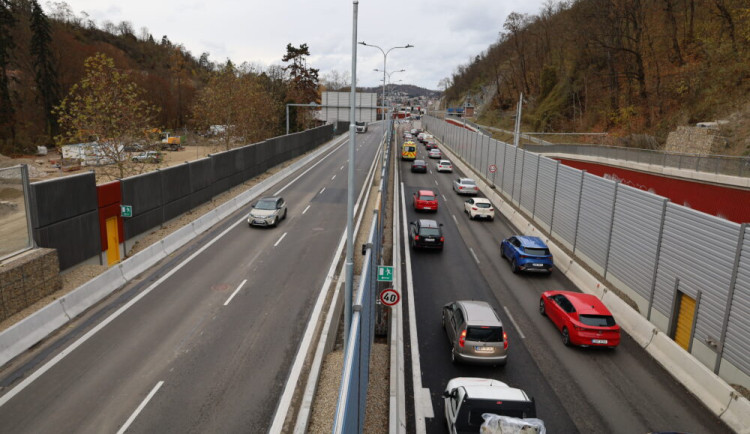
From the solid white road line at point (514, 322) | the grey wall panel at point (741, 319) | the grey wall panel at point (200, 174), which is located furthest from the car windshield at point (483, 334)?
the grey wall panel at point (200, 174)

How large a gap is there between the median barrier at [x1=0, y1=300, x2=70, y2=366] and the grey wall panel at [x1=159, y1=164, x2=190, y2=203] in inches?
445

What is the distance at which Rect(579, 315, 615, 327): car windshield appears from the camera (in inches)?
560

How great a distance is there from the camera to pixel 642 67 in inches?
1996

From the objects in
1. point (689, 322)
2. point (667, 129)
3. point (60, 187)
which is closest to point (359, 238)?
point (60, 187)

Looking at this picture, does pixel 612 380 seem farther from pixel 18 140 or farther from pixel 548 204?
pixel 18 140

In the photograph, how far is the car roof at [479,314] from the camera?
42.4 ft

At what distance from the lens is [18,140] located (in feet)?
228

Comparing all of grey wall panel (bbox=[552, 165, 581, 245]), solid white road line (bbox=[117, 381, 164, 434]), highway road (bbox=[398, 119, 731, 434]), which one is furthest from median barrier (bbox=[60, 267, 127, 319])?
grey wall panel (bbox=[552, 165, 581, 245])

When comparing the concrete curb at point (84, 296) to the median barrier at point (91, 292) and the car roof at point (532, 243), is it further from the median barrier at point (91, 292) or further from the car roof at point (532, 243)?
the car roof at point (532, 243)

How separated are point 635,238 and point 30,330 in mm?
19845

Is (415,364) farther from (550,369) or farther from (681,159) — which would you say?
(681,159)

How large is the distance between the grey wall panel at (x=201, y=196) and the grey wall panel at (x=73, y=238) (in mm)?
9077

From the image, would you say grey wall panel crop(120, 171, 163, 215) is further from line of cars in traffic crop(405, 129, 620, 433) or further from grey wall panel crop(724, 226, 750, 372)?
grey wall panel crop(724, 226, 750, 372)

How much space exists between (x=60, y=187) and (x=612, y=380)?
62.2 ft
